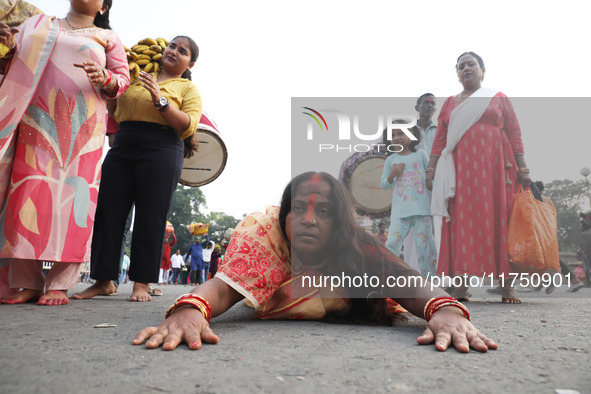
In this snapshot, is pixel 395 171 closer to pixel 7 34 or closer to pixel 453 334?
pixel 453 334

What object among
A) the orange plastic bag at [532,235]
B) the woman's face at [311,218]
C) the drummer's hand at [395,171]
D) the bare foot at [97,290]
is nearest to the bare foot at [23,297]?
the bare foot at [97,290]

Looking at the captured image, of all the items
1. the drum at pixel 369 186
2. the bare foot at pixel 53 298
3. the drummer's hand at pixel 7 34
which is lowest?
the bare foot at pixel 53 298

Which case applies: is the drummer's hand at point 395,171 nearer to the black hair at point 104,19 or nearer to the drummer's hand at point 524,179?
the drummer's hand at point 524,179

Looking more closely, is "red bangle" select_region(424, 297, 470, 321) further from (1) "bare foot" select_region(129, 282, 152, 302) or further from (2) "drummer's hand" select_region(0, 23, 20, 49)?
(2) "drummer's hand" select_region(0, 23, 20, 49)

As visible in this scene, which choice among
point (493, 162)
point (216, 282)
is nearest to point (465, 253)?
point (493, 162)

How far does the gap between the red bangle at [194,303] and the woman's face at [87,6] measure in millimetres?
2181

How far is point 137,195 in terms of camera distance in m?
3.05

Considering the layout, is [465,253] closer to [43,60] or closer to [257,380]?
[257,380]

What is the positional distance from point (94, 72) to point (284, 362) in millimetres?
2053

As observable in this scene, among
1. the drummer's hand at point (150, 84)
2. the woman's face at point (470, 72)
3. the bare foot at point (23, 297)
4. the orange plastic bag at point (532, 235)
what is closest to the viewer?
the bare foot at point (23, 297)

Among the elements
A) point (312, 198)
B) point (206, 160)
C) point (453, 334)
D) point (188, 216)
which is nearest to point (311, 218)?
point (312, 198)

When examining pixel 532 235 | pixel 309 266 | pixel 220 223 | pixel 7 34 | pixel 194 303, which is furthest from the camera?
pixel 220 223

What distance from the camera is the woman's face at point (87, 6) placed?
273cm

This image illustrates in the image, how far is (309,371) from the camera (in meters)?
1.13
